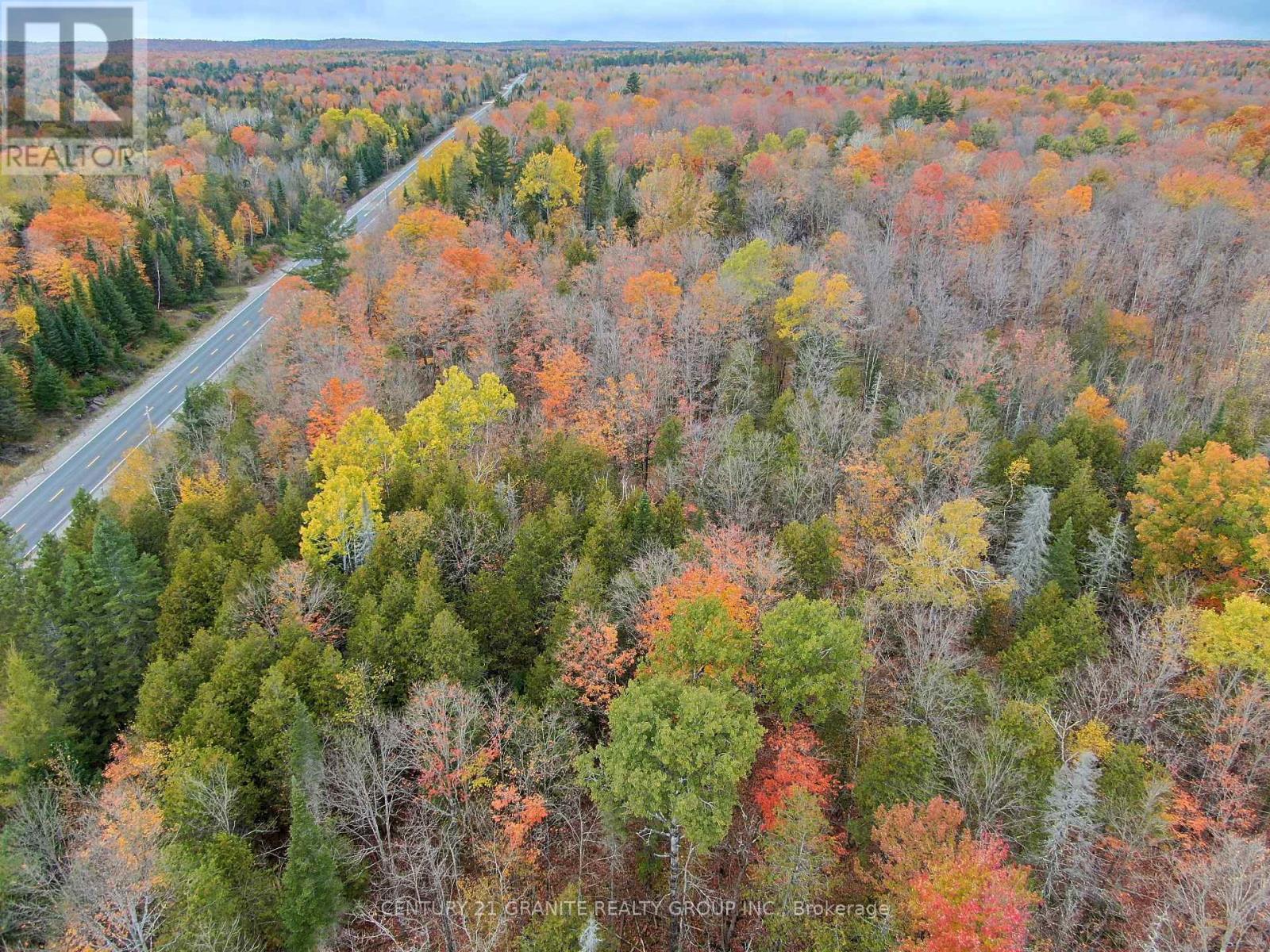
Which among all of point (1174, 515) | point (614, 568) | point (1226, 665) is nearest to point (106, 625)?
point (614, 568)

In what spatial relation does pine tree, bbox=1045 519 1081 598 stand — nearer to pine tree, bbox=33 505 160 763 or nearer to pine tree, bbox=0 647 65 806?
pine tree, bbox=33 505 160 763

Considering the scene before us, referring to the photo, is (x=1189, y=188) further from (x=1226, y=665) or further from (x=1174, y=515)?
(x=1226, y=665)

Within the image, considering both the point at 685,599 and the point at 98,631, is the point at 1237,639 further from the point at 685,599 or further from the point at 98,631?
the point at 98,631

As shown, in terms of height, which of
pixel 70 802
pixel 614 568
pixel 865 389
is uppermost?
pixel 865 389

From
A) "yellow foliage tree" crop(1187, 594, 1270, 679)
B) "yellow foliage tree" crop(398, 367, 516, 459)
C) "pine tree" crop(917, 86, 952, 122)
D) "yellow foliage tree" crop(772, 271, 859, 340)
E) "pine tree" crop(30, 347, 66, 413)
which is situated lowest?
"pine tree" crop(30, 347, 66, 413)

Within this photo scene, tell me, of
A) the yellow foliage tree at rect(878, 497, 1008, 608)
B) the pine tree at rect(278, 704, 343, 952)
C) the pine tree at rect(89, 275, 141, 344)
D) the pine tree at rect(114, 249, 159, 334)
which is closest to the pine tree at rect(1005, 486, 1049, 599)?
the yellow foliage tree at rect(878, 497, 1008, 608)

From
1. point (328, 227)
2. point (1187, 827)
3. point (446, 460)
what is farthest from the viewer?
point (328, 227)
